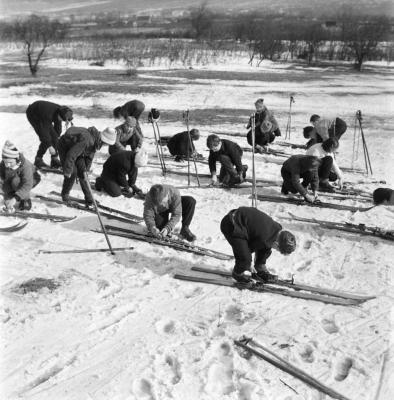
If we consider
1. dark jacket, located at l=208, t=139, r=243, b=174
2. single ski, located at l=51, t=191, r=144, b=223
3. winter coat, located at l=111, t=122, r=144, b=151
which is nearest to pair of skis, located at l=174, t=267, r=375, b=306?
single ski, located at l=51, t=191, r=144, b=223

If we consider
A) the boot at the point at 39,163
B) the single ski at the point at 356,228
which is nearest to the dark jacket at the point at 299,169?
the single ski at the point at 356,228

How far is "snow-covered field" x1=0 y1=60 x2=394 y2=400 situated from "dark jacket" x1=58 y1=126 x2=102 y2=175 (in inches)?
30.0

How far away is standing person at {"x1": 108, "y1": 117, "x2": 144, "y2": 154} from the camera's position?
8055 millimetres

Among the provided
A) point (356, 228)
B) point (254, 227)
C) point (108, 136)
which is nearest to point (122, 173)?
point (108, 136)

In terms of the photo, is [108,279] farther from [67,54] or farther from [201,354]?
[67,54]

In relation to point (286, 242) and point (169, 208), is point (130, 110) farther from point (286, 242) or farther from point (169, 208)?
point (286, 242)

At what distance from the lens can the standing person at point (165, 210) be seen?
543 centimetres

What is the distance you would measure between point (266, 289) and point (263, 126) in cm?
572

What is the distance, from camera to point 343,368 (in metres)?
3.71

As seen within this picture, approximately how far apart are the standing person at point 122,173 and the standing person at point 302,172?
2191 mm

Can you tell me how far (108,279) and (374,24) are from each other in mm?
34064

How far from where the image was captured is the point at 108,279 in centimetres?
503

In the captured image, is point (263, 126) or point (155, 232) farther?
point (263, 126)

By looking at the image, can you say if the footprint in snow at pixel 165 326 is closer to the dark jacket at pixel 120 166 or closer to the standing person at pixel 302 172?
the dark jacket at pixel 120 166
